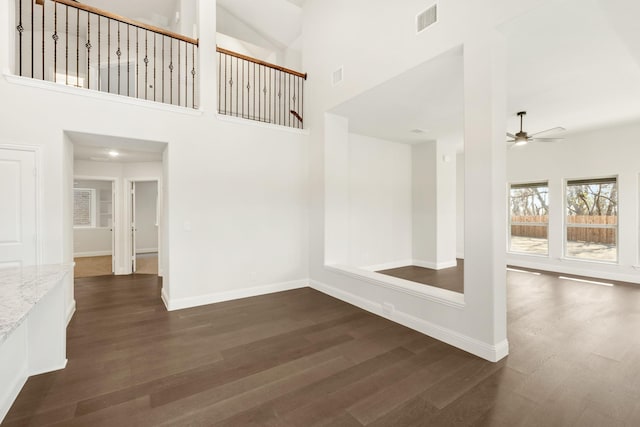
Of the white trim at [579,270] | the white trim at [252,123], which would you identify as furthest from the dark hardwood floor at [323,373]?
the white trim at [252,123]

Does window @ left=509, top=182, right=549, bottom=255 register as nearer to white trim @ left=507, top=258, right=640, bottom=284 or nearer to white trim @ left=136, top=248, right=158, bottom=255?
white trim @ left=507, top=258, right=640, bottom=284

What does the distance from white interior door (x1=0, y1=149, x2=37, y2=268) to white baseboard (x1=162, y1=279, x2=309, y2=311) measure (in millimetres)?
1584

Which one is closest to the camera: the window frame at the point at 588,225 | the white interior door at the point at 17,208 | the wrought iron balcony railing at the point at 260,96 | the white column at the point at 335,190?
the white interior door at the point at 17,208

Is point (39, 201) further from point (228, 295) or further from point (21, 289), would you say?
point (228, 295)

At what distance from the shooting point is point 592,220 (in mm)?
6152

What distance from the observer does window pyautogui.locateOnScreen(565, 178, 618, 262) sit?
5.93m

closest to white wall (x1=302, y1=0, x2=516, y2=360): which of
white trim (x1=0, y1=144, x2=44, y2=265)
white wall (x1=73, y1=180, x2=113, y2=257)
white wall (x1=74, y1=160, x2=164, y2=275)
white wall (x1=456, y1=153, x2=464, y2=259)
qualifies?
white trim (x1=0, y1=144, x2=44, y2=265)

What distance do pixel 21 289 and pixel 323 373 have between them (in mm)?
2233

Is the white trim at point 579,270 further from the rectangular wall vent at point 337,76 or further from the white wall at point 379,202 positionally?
the rectangular wall vent at point 337,76

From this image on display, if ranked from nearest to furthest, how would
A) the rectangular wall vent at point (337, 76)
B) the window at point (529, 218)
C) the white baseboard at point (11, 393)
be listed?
1. the white baseboard at point (11, 393)
2. the rectangular wall vent at point (337, 76)
3. the window at point (529, 218)

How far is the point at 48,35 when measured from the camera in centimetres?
609

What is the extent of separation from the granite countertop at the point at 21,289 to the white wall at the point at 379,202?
4654 mm

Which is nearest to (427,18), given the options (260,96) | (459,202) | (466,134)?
(466,134)

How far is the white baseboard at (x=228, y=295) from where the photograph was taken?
399 centimetres
